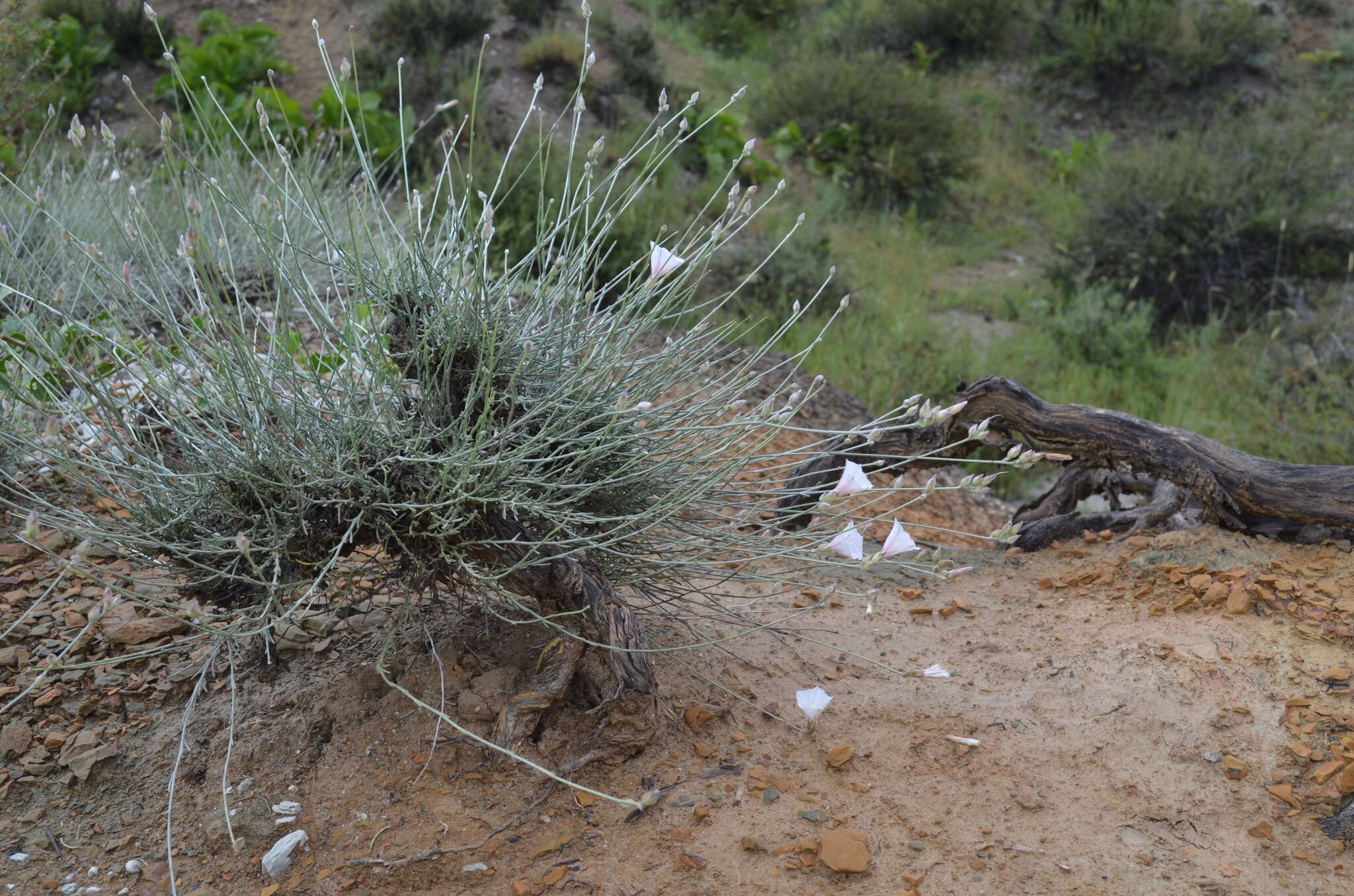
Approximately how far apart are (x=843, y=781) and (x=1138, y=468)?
1.57 meters

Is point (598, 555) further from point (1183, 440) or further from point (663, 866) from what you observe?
point (1183, 440)

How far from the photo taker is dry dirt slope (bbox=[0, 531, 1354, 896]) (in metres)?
1.76

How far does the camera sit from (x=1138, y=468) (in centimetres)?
301

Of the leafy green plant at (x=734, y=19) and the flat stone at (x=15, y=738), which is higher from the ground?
the flat stone at (x=15, y=738)

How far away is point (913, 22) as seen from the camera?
12.5 m

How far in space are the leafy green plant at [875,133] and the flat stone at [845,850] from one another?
8064 mm

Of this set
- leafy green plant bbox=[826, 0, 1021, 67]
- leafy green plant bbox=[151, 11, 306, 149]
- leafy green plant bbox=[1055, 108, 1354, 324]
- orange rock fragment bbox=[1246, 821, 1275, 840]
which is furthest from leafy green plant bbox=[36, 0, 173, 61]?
orange rock fragment bbox=[1246, 821, 1275, 840]

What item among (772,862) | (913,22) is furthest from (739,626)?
(913,22)

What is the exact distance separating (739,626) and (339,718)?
3.23ft

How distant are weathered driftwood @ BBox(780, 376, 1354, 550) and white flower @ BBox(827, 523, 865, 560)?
2.17 feet

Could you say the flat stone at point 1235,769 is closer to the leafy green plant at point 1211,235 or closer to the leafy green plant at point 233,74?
the leafy green plant at point 1211,235

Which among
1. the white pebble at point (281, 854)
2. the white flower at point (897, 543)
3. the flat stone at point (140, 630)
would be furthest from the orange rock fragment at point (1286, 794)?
the flat stone at point (140, 630)

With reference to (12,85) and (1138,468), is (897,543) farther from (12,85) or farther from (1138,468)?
(12,85)

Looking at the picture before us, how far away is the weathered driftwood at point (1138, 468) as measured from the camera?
9.09ft
